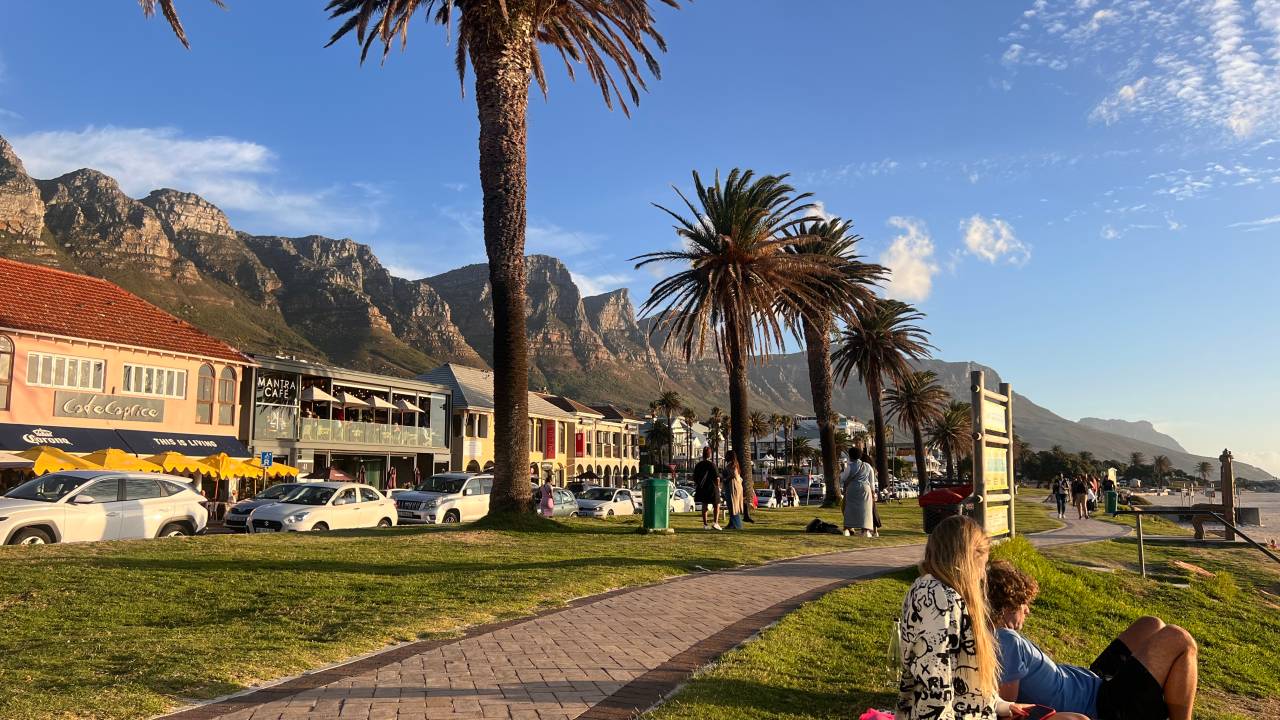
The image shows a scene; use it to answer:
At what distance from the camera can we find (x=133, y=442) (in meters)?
31.6

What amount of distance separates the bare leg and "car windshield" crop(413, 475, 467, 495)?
21206 mm

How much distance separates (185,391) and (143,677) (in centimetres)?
3309

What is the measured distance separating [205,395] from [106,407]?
4.76 m

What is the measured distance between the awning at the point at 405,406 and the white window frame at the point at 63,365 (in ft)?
54.4

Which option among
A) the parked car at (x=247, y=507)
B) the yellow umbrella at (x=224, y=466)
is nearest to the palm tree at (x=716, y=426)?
the yellow umbrella at (x=224, y=466)

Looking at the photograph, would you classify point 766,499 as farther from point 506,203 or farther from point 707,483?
point 506,203

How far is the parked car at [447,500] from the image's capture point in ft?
75.6

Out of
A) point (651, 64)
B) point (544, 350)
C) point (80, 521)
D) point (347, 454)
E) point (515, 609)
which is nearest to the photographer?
point (515, 609)

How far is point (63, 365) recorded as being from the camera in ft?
99.4

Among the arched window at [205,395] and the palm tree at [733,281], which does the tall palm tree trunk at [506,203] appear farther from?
the arched window at [205,395]

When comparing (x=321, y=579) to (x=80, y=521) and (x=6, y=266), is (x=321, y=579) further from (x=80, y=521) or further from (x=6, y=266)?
(x=6, y=266)

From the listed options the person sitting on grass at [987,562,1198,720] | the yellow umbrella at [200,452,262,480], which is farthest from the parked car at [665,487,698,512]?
the person sitting on grass at [987,562,1198,720]

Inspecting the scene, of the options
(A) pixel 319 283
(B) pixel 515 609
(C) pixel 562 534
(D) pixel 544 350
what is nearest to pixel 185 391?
(C) pixel 562 534

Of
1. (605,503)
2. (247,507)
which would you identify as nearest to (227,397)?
(605,503)
